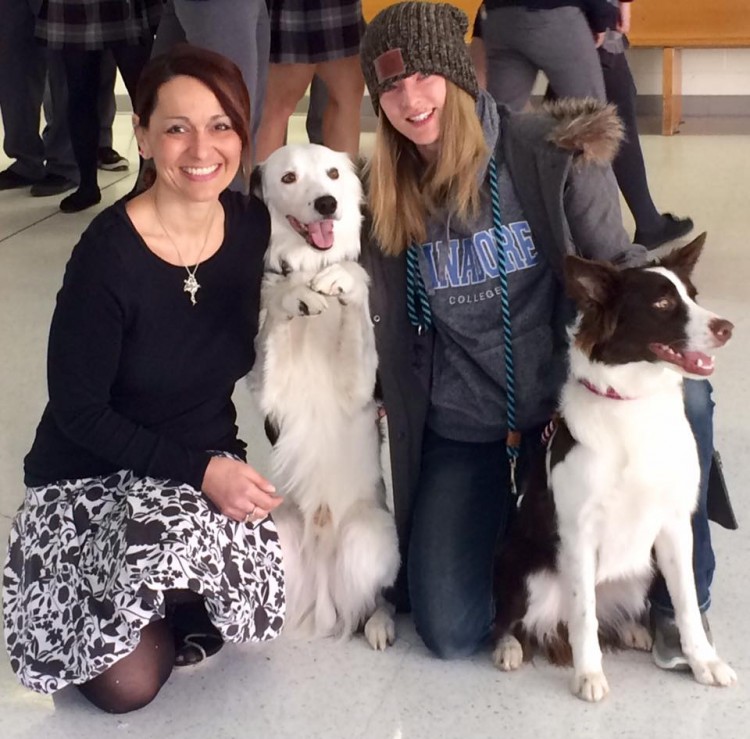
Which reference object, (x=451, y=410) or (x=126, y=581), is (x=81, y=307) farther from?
(x=451, y=410)

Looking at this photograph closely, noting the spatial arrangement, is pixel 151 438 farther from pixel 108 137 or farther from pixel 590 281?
pixel 108 137

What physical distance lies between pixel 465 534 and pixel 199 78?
96cm

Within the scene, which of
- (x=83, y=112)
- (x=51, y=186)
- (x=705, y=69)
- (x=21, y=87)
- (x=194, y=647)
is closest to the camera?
(x=194, y=647)

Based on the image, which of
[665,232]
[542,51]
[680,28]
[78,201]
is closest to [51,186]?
[78,201]

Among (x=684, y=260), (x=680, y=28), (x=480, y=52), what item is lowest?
(x=680, y=28)

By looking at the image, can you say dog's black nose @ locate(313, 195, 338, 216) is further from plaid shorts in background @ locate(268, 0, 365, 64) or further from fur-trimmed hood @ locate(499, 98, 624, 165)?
plaid shorts in background @ locate(268, 0, 365, 64)

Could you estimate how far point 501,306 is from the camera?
2035 mm

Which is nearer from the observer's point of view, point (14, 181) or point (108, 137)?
point (14, 181)

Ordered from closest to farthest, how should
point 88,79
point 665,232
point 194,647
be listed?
point 194,647 < point 665,232 < point 88,79

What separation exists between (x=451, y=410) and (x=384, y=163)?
0.49m

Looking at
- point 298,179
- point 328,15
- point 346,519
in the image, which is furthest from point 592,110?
point 328,15

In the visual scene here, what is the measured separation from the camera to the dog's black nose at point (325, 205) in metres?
1.99

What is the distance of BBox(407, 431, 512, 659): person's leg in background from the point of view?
204 centimetres

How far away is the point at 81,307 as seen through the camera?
1.84 meters
